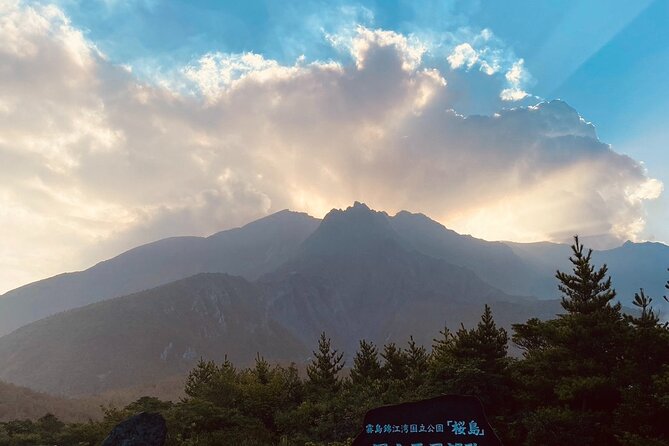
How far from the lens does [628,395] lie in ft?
40.9

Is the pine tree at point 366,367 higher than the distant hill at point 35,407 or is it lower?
higher

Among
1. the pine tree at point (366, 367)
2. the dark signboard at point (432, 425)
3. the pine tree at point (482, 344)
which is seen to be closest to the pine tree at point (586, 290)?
the pine tree at point (482, 344)

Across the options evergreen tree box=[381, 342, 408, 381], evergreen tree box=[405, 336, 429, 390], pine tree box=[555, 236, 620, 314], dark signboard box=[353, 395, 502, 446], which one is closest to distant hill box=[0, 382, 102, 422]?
evergreen tree box=[381, 342, 408, 381]

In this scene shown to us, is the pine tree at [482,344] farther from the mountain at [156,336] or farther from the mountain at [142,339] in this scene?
the mountain at [142,339]

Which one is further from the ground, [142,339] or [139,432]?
[142,339]

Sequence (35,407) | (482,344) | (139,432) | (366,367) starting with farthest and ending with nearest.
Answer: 1. (35,407)
2. (366,367)
3. (482,344)
4. (139,432)

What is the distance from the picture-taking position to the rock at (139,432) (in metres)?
12.4

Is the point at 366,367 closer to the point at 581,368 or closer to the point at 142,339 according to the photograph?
the point at 581,368

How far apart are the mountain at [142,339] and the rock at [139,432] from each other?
105567 millimetres

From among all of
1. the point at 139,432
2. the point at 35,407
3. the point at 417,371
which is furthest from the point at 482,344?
the point at 35,407

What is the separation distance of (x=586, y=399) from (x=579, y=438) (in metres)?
1.84

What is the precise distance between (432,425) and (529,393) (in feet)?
38.5

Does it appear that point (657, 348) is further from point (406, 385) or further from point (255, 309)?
point (255, 309)

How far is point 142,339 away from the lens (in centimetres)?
12469
